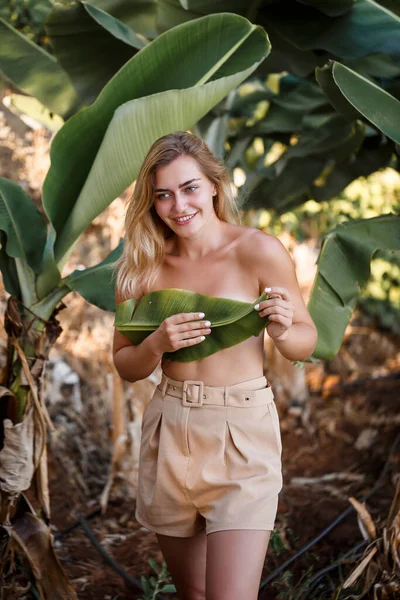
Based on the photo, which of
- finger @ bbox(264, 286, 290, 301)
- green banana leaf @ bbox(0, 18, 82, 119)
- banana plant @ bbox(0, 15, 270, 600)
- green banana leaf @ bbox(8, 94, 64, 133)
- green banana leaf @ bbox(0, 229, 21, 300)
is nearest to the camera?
finger @ bbox(264, 286, 290, 301)

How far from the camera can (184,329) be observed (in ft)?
6.37

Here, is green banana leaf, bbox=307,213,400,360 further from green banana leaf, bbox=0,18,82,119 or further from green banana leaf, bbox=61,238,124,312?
green banana leaf, bbox=0,18,82,119

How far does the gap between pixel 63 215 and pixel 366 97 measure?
123cm

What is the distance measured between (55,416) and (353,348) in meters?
3.38

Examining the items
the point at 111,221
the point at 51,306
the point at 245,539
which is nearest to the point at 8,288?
the point at 51,306

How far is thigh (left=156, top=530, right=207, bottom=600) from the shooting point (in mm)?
2229

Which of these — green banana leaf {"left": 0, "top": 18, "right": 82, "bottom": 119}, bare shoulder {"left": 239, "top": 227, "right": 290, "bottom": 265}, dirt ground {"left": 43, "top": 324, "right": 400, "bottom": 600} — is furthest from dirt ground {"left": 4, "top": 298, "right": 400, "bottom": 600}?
green banana leaf {"left": 0, "top": 18, "right": 82, "bottom": 119}

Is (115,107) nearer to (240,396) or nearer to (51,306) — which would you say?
(51,306)

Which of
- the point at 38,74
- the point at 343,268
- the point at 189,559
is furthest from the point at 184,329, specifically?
the point at 38,74

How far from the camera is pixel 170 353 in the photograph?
2125 mm

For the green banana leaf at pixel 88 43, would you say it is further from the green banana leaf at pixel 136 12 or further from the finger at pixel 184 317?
the finger at pixel 184 317

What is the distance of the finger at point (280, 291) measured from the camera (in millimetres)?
1874

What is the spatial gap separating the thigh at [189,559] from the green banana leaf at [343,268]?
92 cm

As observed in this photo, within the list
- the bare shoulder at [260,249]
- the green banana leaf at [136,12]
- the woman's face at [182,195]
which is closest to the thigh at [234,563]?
the bare shoulder at [260,249]
